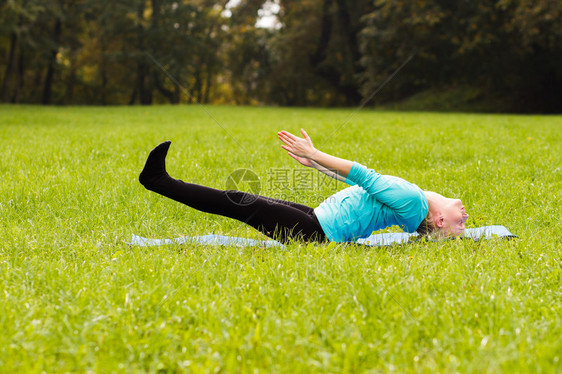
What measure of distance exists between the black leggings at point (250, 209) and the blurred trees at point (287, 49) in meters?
16.3

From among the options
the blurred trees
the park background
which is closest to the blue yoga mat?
the park background

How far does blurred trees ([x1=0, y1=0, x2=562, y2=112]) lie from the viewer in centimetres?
1994

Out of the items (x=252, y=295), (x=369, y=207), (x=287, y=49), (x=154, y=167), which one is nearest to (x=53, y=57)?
(x=287, y=49)

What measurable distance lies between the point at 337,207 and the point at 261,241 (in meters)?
0.67

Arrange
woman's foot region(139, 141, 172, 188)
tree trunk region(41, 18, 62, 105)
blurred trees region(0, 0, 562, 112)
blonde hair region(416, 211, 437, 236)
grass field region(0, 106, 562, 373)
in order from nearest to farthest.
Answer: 1. grass field region(0, 106, 562, 373)
2. woman's foot region(139, 141, 172, 188)
3. blonde hair region(416, 211, 437, 236)
4. blurred trees region(0, 0, 562, 112)
5. tree trunk region(41, 18, 62, 105)

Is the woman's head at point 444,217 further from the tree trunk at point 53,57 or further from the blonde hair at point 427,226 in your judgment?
the tree trunk at point 53,57

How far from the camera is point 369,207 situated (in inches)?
133

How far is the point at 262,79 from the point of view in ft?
115

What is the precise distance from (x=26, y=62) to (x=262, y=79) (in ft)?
57.6

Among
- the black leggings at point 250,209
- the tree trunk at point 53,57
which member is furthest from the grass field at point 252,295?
the tree trunk at point 53,57

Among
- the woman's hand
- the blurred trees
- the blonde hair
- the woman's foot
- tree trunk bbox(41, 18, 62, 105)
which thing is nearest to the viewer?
the woman's hand

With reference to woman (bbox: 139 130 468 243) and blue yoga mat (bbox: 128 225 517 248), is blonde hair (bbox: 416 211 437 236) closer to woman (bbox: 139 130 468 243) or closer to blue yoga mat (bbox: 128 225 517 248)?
woman (bbox: 139 130 468 243)

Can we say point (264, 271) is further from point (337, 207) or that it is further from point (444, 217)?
point (444, 217)

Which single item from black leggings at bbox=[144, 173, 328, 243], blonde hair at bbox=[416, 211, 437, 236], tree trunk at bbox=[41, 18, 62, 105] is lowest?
black leggings at bbox=[144, 173, 328, 243]
